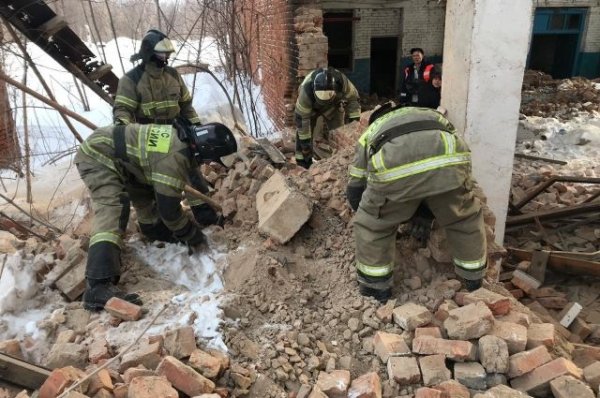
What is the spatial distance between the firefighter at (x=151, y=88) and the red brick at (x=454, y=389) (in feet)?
12.5

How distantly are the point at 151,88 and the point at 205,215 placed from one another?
5.52 ft

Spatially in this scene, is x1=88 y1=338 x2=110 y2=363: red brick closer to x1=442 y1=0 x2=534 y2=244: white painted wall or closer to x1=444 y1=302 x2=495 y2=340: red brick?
x1=444 y1=302 x2=495 y2=340: red brick

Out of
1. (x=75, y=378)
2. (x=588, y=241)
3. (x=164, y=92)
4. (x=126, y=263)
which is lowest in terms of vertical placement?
(x=588, y=241)

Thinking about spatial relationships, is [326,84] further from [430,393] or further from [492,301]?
[430,393]

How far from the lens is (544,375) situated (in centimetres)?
230

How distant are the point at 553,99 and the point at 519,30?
8.83 meters

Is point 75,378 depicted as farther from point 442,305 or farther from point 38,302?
point 442,305

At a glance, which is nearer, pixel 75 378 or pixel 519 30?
pixel 75 378

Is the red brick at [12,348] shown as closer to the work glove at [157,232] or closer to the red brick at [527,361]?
the work glove at [157,232]

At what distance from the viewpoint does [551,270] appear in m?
4.45

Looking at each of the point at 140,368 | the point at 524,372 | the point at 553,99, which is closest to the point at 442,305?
the point at 524,372

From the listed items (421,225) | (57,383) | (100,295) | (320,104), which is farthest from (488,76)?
(57,383)

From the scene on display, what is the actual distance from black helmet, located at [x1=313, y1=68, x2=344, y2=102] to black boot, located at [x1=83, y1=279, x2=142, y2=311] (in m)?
3.28

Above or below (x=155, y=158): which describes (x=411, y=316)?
Answer: below
